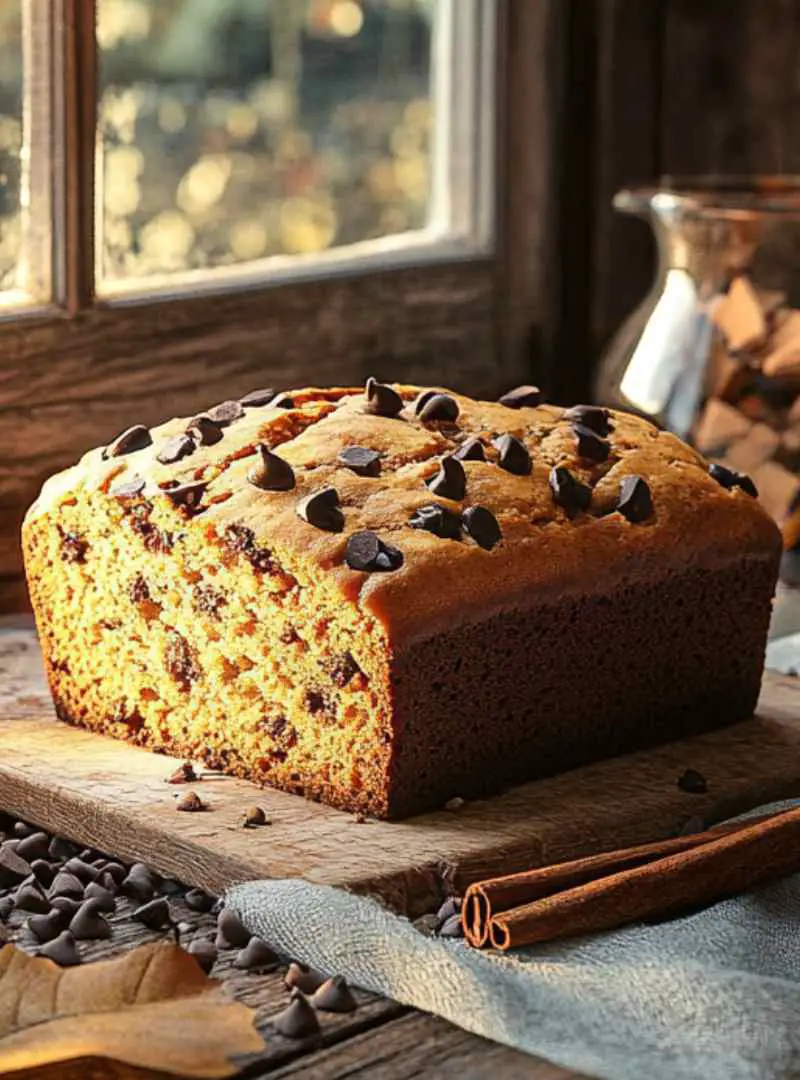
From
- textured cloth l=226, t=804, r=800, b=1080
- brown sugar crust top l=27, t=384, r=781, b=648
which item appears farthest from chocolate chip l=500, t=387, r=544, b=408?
textured cloth l=226, t=804, r=800, b=1080

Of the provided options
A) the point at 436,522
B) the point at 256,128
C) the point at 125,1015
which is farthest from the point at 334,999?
the point at 256,128

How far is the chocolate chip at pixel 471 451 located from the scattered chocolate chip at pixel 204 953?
0.58 m

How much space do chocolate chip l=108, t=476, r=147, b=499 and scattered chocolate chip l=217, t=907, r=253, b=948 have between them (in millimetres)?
480

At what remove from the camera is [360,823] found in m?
1.70

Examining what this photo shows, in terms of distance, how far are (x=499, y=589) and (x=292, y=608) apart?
191mm

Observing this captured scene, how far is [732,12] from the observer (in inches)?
119

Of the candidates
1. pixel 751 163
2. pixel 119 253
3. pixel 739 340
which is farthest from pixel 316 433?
pixel 751 163

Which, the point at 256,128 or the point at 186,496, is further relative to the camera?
the point at 256,128

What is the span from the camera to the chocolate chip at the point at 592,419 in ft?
6.64

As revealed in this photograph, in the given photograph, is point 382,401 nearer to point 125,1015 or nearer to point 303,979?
point 303,979

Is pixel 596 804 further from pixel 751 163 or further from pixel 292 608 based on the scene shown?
pixel 751 163

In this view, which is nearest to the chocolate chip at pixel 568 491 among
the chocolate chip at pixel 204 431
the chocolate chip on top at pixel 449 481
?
the chocolate chip on top at pixel 449 481

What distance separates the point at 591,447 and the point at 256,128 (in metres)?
0.88

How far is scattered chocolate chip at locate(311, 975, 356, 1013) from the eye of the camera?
1407 mm
